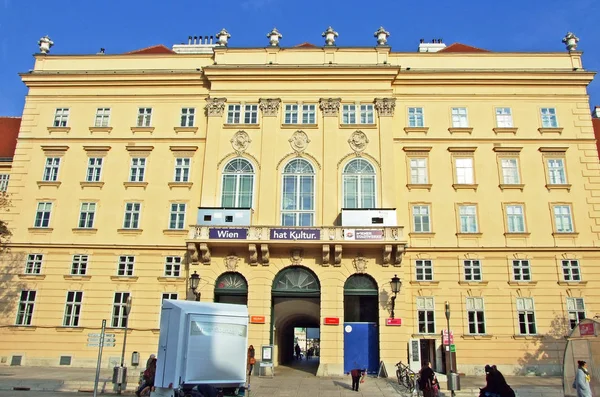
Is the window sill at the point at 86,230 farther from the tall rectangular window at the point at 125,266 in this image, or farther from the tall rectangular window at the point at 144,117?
the tall rectangular window at the point at 144,117

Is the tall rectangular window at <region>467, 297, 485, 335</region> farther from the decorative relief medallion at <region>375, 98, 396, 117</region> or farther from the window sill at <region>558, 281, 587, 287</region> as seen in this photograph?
the decorative relief medallion at <region>375, 98, 396, 117</region>

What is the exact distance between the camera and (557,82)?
32.9 meters

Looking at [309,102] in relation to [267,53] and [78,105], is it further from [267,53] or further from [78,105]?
[78,105]

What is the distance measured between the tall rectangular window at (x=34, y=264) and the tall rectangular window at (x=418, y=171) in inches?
925

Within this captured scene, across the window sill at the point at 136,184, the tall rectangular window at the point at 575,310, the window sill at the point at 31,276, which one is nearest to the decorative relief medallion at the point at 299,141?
the window sill at the point at 136,184

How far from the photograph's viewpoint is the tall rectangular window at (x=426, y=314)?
29031 millimetres

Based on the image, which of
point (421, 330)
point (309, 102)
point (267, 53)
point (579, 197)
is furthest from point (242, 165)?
point (579, 197)

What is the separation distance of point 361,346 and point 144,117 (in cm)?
2029

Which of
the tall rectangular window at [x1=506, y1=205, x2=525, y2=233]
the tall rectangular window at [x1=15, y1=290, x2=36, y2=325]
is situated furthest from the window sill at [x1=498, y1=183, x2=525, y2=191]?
the tall rectangular window at [x1=15, y1=290, x2=36, y2=325]

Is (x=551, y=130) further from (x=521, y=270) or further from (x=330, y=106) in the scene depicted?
(x=330, y=106)

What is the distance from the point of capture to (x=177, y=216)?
31.1 meters

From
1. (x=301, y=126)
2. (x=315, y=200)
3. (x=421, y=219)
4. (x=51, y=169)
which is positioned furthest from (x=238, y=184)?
(x=51, y=169)

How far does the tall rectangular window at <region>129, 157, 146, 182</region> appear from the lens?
32.1 m

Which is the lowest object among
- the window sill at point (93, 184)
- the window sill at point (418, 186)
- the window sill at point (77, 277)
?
the window sill at point (77, 277)
